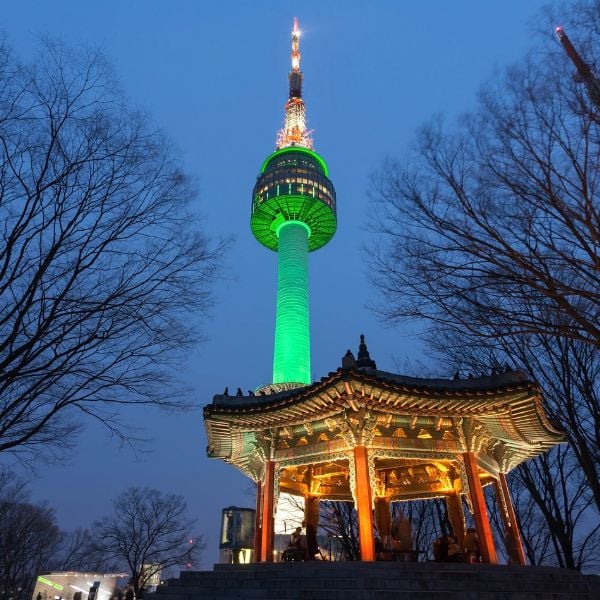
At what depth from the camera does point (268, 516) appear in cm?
1463

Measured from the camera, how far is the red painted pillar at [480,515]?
1314cm

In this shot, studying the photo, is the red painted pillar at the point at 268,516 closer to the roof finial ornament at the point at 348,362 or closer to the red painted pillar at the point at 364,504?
the red painted pillar at the point at 364,504

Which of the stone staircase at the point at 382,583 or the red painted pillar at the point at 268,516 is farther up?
the red painted pillar at the point at 268,516

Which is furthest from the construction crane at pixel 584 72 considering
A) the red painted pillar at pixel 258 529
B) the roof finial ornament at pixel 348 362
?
the red painted pillar at pixel 258 529

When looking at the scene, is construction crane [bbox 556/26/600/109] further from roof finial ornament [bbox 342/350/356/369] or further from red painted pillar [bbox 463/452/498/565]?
red painted pillar [bbox 463/452/498/565]

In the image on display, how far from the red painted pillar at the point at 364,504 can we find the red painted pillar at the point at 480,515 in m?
3.16

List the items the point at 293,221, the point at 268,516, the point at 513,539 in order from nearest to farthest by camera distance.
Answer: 1. the point at 268,516
2. the point at 513,539
3. the point at 293,221

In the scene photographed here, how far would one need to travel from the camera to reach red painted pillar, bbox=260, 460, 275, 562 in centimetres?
1431

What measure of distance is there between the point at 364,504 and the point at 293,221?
1431 inches

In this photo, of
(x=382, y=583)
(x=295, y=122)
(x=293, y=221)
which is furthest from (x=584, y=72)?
(x=295, y=122)

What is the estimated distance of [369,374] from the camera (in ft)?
43.8

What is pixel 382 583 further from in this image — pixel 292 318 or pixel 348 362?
pixel 292 318

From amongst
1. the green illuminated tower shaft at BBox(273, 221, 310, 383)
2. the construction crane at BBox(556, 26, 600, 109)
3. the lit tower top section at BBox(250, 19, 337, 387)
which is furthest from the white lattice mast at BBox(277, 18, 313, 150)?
the construction crane at BBox(556, 26, 600, 109)

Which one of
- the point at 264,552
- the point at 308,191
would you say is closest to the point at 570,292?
the point at 264,552
